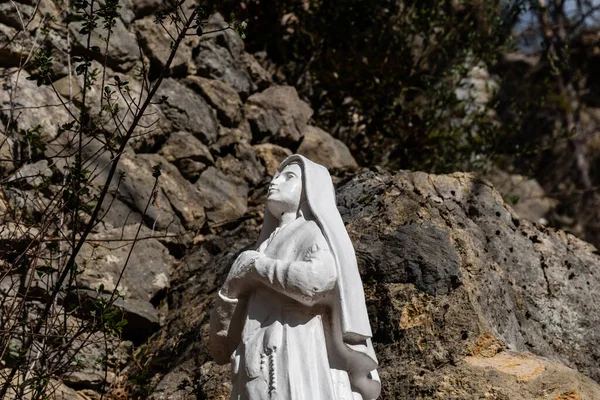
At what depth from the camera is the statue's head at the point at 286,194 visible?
4.58 m

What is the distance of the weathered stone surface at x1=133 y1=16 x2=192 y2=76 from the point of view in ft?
28.6

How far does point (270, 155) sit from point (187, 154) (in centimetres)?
93

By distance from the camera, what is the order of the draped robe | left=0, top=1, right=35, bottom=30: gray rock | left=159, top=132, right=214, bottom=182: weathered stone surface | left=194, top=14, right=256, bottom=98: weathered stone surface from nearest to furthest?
1. the draped robe
2. left=0, top=1, right=35, bottom=30: gray rock
3. left=159, top=132, right=214, bottom=182: weathered stone surface
4. left=194, top=14, right=256, bottom=98: weathered stone surface

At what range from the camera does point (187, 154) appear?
27.1 ft

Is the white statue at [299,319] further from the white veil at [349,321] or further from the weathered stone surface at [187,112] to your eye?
the weathered stone surface at [187,112]

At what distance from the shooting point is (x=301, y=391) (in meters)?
3.92

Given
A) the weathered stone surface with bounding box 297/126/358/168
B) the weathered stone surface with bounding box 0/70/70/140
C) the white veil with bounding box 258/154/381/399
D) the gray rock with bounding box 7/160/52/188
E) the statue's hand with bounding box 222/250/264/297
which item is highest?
the weathered stone surface with bounding box 297/126/358/168

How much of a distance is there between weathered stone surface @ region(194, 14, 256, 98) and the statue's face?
15.5 feet

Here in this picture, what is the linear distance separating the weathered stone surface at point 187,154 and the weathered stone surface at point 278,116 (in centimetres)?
84

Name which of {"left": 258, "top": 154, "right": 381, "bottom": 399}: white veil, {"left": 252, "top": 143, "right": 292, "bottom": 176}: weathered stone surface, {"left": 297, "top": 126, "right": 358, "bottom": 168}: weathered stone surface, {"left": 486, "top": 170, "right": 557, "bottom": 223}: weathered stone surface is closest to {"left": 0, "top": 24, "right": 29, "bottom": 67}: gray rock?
{"left": 252, "top": 143, "right": 292, "bottom": 176}: weathered stone surface

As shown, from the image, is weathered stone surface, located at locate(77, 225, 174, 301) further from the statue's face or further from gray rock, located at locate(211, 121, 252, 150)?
the statue's face

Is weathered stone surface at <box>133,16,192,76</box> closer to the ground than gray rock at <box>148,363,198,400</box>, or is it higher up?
higher up

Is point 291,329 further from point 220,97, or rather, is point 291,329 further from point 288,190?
point 220,97

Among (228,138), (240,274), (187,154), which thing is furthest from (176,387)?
(228,138)
